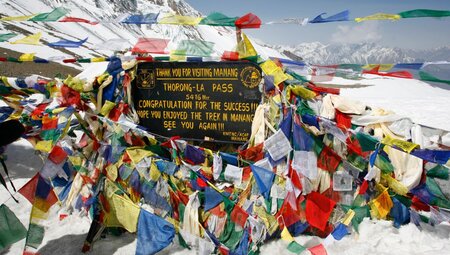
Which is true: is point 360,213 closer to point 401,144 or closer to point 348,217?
point 348,217

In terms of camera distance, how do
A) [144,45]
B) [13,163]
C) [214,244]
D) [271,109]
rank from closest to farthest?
[214,244]
[271,109]
[144,45]
[13,163]

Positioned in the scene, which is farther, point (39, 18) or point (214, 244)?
point (39, 18)

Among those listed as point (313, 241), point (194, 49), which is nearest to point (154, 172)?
point (194, 49)

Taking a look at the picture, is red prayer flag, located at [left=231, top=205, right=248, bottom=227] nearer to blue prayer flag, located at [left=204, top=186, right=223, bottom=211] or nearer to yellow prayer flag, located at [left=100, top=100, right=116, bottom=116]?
blue prayer flag, located at [left=204, top=186, right=223, bottom=211]

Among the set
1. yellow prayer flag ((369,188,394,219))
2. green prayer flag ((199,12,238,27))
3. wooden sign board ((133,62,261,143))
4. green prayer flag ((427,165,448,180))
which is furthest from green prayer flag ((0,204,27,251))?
green prayer flag ((427,165,448,180))

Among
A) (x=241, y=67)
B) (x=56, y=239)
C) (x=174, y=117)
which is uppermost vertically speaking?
(x=241, y=67)

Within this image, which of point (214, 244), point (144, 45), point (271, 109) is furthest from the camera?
point (144, 45)

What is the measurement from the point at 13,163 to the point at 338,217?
694cm

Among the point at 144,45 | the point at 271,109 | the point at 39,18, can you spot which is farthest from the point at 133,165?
the point at 39,18

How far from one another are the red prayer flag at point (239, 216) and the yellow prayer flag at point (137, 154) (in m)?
1.63

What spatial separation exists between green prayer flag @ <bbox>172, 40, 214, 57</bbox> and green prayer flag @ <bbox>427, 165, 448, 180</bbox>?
3.53 meters

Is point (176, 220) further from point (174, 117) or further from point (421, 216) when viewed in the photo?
point (421, 216)

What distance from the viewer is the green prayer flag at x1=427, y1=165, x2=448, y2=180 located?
4633mm

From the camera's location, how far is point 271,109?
5.01 m
